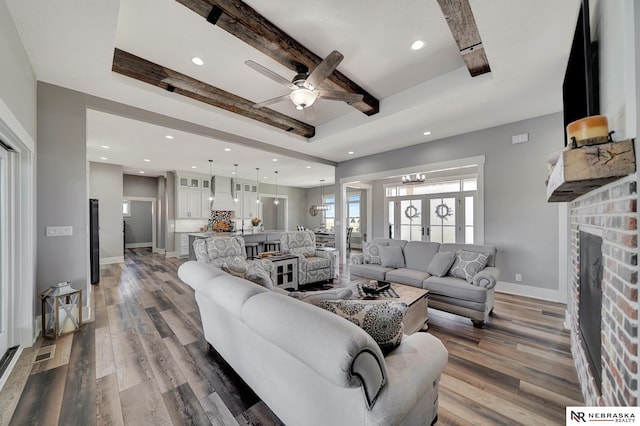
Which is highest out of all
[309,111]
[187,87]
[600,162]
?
[187,87]

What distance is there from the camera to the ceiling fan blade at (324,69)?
2045mm

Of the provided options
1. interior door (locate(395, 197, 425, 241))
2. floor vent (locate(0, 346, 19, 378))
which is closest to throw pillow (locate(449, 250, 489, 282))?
interior door (locate(395, 197, 425, 241))

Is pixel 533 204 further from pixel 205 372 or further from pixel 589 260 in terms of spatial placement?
pixel 205 372

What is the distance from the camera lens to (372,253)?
4227 millimetres

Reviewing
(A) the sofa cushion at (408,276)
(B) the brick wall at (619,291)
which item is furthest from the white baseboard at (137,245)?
(B) the brick wall at (619,291)

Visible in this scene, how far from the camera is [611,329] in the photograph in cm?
107

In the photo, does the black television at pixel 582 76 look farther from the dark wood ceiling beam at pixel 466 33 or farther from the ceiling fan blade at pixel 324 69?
the ceiling fan blade at pixel 324 69

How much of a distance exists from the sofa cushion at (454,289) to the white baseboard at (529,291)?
154 centimetres

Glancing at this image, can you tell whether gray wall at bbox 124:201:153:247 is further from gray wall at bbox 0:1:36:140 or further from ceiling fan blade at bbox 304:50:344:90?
ceiling fan blade at bbox 304:50:344:90

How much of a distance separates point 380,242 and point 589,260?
2.99m

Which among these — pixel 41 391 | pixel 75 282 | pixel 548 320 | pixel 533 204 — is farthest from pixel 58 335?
pixel 533 204

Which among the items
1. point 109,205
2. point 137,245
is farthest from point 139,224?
point 109,205
